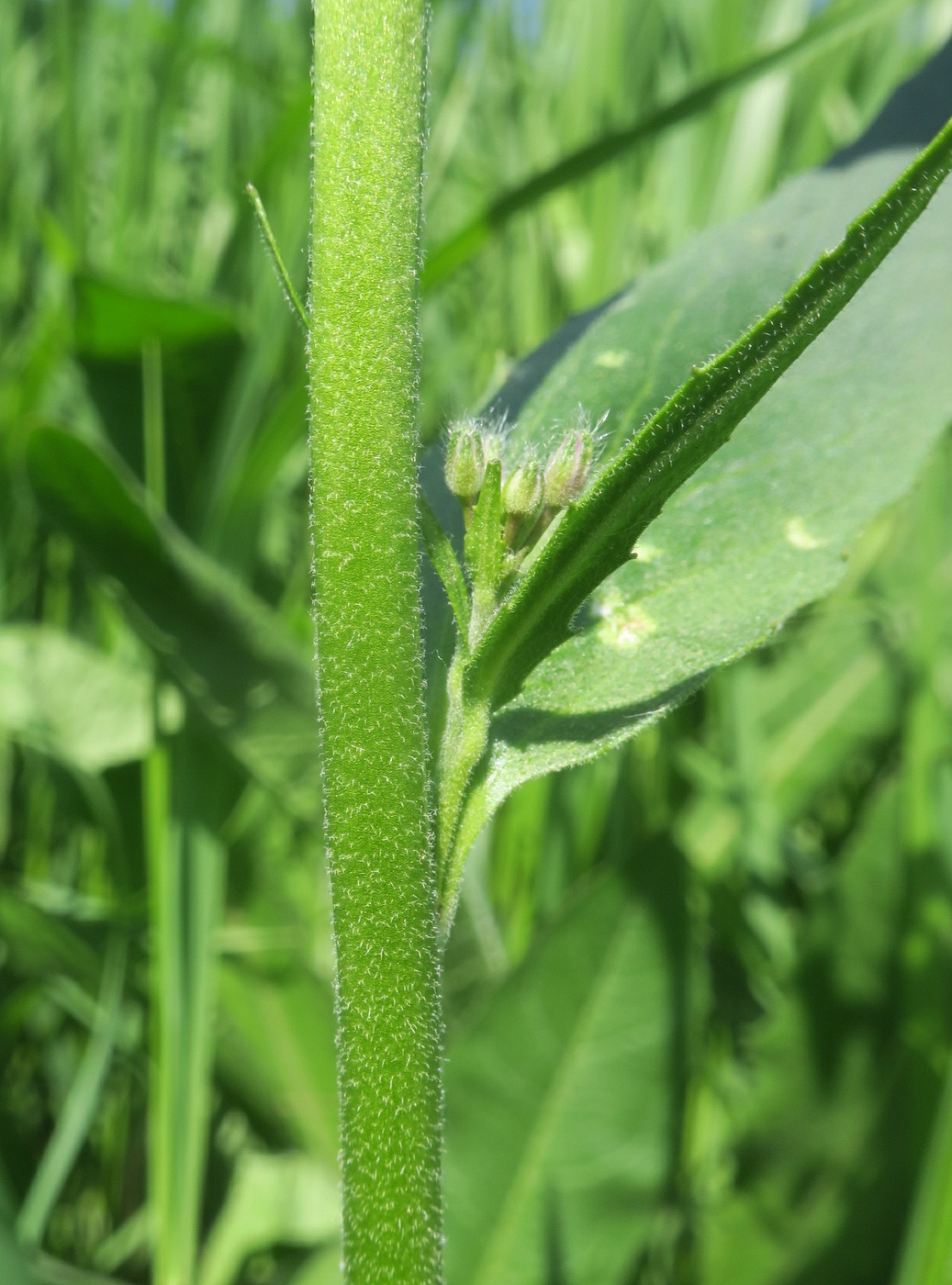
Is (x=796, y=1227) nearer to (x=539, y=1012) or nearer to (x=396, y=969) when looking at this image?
(x=539, y=1012)

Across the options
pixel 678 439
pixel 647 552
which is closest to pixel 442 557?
pixel 678 439

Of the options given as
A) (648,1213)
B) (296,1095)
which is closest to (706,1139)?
(648,1213)

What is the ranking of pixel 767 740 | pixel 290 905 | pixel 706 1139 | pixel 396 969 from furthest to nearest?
pixel 767 740 < pixel 290 905 < pixel 706 1139 < pixel 396 969

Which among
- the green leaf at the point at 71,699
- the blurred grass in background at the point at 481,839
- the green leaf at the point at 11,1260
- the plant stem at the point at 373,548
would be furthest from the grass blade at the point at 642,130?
the green leaf at the point at 11,1260

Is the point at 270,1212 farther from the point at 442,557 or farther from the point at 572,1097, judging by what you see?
the point at 442,557

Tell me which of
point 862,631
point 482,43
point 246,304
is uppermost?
point 482,43

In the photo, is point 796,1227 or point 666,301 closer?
point 666,301

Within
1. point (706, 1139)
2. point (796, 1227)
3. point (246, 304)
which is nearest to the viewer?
point (796, 1227)

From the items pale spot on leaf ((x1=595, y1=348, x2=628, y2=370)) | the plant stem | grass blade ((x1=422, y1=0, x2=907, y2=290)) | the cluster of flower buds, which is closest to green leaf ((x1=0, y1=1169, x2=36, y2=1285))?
the plant stem
